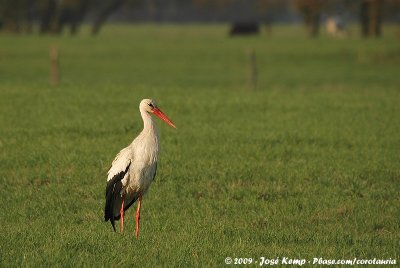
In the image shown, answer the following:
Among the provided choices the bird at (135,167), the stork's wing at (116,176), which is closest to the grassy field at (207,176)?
the stork's wing at (116,176)

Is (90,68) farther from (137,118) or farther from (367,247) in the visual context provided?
(367,247)

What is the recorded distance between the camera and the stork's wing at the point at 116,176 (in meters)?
10.9

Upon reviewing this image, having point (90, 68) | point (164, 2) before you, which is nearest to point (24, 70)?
point (90, 68)

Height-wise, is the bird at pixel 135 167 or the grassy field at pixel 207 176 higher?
the bird at pixel 135 167

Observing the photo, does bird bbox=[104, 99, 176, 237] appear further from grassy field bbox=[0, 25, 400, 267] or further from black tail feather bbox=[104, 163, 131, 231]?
grassy field bbox=[0, 25, 400, 267]

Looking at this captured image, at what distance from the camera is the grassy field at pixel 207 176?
969 cm

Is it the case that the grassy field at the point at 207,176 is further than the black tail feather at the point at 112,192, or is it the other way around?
the black tail feather at the point at 112,192

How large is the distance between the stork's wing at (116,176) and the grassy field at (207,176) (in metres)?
0.35

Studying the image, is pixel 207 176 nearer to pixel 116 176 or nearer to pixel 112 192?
pixel 112 192

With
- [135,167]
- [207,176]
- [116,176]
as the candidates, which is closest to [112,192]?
[116,176]

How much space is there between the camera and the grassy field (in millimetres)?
9688

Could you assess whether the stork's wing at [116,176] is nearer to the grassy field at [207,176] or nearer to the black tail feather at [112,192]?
the black tail feather at [112,192]

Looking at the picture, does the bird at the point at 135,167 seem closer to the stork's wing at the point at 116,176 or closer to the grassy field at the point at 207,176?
the stork's wing at the point at 116,176

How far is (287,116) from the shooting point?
22547mm
